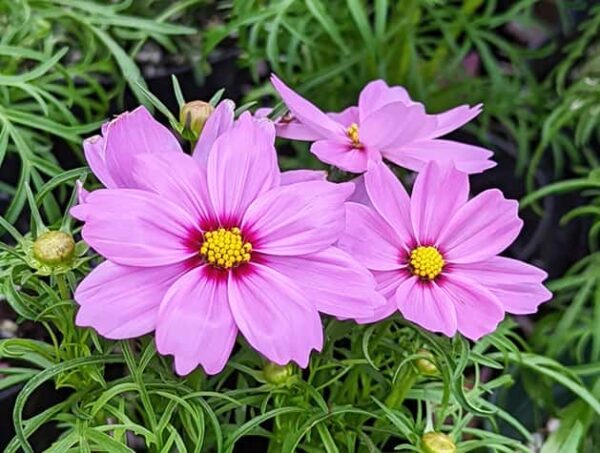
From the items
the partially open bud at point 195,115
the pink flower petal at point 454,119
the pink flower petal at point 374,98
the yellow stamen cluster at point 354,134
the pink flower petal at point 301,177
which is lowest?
the pink flower petal at point 454,119

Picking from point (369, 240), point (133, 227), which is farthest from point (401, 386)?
point (133, 227)

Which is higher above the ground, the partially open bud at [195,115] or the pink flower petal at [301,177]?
the partially open bud at [195,115]

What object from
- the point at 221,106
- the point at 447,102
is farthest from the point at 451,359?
the point at 447,102

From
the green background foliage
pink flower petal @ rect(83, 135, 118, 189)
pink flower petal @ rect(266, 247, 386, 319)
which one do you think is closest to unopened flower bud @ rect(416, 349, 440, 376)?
the green background foliage

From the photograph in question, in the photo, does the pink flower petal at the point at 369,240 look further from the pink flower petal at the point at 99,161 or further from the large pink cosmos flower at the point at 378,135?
the pink flower petal at the point at 99,161

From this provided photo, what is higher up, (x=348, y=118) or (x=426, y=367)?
(x=348, y=118)

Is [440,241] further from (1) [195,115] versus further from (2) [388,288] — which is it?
(1) [195,115]

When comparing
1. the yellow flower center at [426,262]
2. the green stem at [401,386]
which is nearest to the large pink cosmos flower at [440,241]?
the yellow flower center at [426,262]

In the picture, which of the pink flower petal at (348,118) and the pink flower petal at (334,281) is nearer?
the pink flower petal at (334,281)
